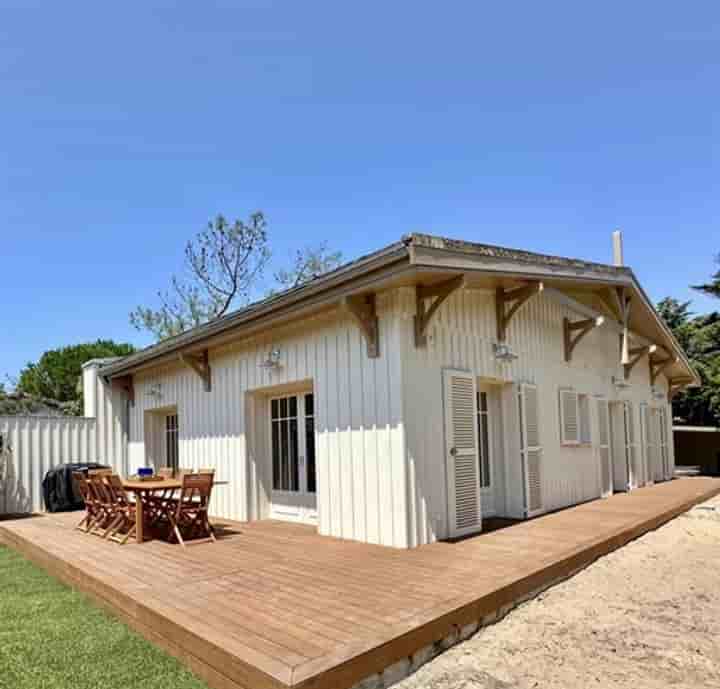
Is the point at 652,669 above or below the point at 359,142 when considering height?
below

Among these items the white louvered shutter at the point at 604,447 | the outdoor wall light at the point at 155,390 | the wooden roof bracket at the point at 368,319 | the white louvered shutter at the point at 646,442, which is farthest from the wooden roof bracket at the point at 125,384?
the white louvered shutter at the point at 646,442

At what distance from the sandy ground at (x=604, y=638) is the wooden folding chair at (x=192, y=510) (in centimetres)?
375

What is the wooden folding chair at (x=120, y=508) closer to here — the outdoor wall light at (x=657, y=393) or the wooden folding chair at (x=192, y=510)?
the wooden folding chair at (x=192, y=510)

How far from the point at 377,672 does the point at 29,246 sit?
1823 cm

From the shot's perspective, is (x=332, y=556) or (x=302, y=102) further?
(x=302, y=102)

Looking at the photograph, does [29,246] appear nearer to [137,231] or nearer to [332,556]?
[137,231]

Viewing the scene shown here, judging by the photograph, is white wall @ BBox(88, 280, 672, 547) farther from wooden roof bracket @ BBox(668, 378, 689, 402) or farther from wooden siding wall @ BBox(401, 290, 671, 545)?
wooden roof bracket @ BBox(668, 378, 689, 402)

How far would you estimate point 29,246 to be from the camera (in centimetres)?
1766

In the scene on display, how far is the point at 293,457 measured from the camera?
811cm

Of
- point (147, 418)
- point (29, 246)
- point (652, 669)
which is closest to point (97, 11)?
point (147, 418)

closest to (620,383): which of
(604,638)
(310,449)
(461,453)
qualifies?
(461,453)

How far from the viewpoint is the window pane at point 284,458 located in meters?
8.24

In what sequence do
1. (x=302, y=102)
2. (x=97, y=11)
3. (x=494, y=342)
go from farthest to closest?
1. (x=302, y=102)
2. (x=97, y=11)
3. (x=494, y=342)

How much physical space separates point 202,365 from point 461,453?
464 centimetres
